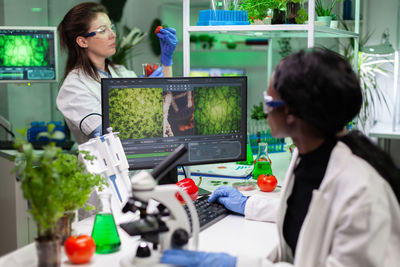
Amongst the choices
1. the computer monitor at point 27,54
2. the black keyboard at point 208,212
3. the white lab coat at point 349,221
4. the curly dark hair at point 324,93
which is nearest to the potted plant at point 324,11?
the black keyboard at point 208,212

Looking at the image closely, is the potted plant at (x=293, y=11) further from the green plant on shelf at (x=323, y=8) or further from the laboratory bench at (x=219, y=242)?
the laboratory bench at (x=219, y=242)

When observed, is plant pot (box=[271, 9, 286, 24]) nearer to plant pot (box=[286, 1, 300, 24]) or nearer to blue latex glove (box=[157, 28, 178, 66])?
plant pot (box=[286, 1, 300, 24])

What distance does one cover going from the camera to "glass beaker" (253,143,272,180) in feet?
7.39

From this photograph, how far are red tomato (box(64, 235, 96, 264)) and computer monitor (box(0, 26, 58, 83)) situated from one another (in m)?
2.08

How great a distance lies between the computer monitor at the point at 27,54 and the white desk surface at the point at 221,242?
5.74 feet

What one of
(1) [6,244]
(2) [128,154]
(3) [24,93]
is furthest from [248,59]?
(2) [128,154]

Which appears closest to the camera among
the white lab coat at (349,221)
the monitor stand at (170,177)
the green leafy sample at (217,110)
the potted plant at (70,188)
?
the white lab coat at (349,221)

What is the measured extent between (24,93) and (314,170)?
3.42 metres

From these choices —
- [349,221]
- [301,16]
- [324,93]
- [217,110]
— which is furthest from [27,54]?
[349,221]

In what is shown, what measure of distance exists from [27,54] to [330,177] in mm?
2457

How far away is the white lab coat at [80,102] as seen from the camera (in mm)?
2307

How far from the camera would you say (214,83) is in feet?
6.53

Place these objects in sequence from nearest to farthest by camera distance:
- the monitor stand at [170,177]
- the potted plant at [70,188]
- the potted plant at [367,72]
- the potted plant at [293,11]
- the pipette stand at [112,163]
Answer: the potted plant at [70,188]
the pipette stand at [112,163]
the monitor stand at [170,177]
the potted plant at [293,11]
the potted plant at [367,72]

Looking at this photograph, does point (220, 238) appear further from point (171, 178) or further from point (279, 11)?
point (279, 11)
